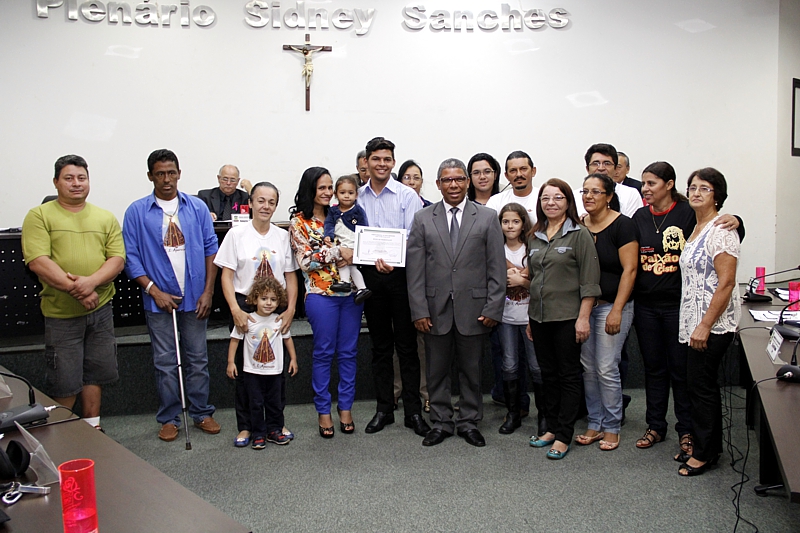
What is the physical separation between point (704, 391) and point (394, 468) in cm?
152

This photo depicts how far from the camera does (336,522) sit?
8.54 ft

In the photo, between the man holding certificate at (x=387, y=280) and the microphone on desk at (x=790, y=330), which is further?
the man holding certificate at (x=387, y=280)

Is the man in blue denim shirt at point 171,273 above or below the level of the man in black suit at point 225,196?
below

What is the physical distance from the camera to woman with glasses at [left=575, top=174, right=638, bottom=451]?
10.5 ft

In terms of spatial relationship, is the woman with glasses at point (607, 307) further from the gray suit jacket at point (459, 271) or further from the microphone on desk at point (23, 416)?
the microphone on desk at point (23, 416)

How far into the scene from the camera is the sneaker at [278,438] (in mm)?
3521

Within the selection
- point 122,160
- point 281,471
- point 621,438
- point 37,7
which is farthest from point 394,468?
point 37,7

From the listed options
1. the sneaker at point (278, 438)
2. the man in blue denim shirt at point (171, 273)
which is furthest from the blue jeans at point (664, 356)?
the man in blue denim shirt at point (171, 273)

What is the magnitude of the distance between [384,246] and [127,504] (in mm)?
2232

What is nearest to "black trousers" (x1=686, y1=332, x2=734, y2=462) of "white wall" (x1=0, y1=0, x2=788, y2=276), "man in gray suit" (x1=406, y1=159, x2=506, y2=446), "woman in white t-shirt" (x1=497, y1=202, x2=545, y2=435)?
"woman in white t-shirt" (x1=497, y1=202, x2=545, y2=435)

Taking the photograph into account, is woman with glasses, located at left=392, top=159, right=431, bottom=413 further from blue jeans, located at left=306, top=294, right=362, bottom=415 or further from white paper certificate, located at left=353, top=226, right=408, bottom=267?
white paper certificate, located at left=353, top=226, right=408, bottom=267

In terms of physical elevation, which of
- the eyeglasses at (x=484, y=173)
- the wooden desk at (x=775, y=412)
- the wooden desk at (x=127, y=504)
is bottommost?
the wooden desk at (x=775, y=412)

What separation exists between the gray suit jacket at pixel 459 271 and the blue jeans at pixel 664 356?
0.74 meters

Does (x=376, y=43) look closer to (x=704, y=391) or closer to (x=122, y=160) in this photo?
(x=122, y=160)
